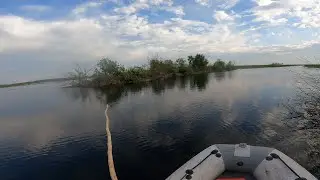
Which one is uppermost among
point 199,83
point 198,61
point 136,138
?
point 198,61

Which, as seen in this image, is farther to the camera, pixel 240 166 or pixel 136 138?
pixel 136 138

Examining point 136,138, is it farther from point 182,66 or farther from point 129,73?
point 182,66

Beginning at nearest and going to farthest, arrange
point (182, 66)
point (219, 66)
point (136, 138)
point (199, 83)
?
point (136, 138)
point (199, 83)
point (182, 66)
point (219, 66)

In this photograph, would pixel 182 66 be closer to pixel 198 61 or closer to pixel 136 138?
pixel 198 61

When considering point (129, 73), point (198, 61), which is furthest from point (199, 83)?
point (198, 61)

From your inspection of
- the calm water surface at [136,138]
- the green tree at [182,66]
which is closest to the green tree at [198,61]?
the green tree at [182,66]

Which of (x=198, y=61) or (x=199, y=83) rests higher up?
(x=198, y=61)

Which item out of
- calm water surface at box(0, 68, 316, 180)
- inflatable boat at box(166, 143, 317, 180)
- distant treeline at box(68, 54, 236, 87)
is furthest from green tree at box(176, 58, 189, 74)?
inflatable boat at box(166, 143, 317, 180)

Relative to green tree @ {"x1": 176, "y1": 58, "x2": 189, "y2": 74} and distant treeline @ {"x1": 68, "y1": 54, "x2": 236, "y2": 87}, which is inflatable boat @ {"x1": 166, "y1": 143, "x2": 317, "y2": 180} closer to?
distant treeline @ {"x1": 68, "y1": 54, "x2": 236, "y2": 87}

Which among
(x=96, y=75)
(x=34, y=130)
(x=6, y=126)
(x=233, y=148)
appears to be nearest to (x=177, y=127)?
(x=233, y=148)

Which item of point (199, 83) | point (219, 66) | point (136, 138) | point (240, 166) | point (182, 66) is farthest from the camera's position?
point (219, 66)

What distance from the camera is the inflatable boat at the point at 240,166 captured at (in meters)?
7.92

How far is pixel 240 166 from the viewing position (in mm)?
9016

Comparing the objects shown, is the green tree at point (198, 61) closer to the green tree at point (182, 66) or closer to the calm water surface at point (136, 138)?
the green tree at point (182, 66)
